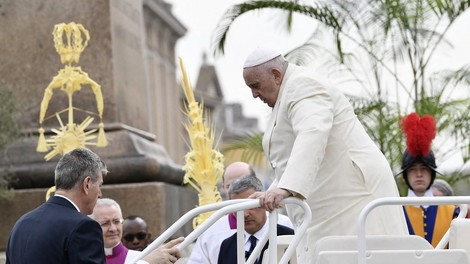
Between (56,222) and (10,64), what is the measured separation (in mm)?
6007

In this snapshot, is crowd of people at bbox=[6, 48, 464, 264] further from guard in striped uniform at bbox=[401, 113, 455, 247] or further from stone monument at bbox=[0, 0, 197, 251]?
stone monument at bbox=[0, 0, 197, 251]

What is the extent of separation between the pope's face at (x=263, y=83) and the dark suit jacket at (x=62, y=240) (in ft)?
4.58

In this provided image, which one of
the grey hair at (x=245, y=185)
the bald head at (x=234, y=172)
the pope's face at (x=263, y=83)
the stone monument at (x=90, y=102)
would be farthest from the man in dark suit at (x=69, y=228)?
the stone monument at (x=90, y=102)

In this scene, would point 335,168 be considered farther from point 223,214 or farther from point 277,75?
point 223,214

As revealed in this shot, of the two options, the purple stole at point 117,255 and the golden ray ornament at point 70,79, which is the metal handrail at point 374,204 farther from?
the golden ray ornament at point 70,79

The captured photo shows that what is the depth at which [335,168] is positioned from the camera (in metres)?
7.73

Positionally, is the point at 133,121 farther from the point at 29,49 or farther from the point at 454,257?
the point at 454,257

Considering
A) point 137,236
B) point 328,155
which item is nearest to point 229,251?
point 137,236

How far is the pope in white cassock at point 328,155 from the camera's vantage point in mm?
7676

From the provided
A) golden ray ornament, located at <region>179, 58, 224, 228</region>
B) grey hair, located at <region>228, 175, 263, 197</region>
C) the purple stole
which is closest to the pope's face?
grey hair, located at <region>228, 175, 263, 197</region>

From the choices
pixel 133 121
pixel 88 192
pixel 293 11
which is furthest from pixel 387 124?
pixel 88 192

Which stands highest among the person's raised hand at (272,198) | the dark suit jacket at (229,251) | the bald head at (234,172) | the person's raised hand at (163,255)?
the bald head at (234,172)

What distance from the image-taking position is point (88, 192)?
276 inches

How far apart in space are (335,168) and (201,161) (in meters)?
3.97
